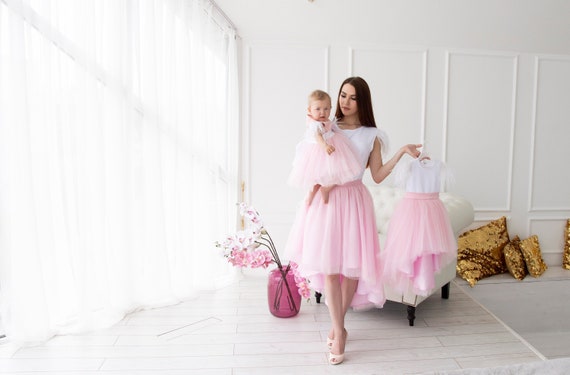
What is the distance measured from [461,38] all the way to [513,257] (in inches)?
79.5

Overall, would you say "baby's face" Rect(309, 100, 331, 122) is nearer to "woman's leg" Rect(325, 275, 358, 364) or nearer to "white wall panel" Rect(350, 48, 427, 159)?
"woman's leg" Rect(325, 275, 358, 364)

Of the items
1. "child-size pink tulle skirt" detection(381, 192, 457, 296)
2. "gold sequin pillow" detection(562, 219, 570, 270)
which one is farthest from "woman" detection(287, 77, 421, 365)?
"gold sequin pillow" detection(562, 219, 570, 270)

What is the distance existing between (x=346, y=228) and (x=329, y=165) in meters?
0.34

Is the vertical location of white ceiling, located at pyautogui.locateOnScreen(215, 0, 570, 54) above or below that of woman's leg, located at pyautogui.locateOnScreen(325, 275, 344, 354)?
above

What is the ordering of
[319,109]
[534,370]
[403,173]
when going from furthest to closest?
[403,173], [319,109], [534,370]

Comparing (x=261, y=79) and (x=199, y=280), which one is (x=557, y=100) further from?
(x=199, y=280)

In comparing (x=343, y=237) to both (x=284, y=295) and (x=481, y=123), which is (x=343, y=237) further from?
(x=481, y=123)

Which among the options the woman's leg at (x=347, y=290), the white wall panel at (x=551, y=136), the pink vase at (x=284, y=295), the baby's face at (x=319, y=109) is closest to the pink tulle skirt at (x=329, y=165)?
the baby's face at (x=319, y=109)

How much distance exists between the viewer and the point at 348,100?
222 cm

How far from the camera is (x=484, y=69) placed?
12.4 ft

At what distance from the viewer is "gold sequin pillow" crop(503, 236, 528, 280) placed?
3.66 meters

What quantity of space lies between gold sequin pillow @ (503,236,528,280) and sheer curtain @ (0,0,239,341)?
2.56m

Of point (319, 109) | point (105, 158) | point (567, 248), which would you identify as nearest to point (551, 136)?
point (567, 248)

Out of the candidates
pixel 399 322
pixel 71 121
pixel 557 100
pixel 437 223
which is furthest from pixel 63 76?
pixel 557 100
